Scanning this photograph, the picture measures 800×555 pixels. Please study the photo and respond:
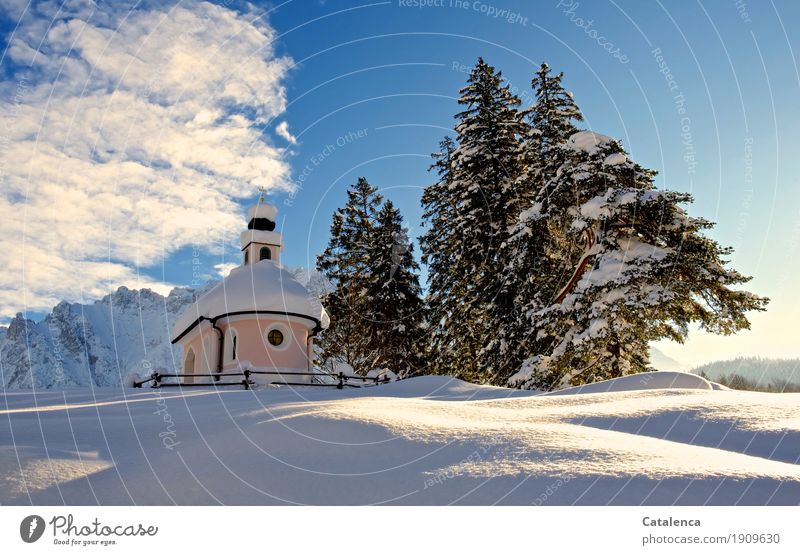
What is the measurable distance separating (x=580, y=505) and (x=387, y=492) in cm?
181

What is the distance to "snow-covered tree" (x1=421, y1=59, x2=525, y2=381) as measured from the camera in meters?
27.9

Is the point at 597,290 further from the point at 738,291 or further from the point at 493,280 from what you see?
the point at 493,280

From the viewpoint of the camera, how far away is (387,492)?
6.02 m

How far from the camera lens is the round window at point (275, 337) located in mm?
29625

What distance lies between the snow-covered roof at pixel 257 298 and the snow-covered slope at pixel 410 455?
19176 mm

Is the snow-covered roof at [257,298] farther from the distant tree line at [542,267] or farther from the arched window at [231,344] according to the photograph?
the distant tree line at [542,267]

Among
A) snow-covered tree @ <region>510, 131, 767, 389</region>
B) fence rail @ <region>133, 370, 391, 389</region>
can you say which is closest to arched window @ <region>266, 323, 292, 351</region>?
fence rail @ <region>133, 370, 391, 389</region>

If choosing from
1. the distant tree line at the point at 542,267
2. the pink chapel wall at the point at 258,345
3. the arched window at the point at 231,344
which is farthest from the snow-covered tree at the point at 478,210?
the arched window at the point at 231,344

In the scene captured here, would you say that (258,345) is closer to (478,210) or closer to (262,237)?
(262,237)

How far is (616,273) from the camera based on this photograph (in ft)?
64.2

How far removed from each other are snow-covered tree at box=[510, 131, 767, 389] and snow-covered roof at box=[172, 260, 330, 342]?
12297 mm

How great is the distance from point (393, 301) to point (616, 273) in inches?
794

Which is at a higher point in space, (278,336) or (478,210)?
(478,210)

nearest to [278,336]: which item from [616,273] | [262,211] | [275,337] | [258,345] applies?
[275,337]
